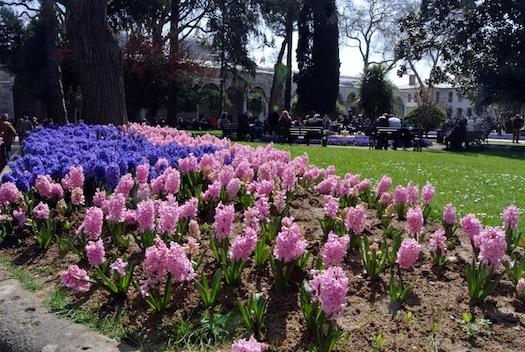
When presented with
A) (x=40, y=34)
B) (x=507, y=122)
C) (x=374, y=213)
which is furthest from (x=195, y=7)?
(x=507, y=122)

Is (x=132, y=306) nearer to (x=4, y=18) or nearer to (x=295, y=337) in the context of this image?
(x=295, y=337)

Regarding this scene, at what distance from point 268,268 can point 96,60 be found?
9.28 m

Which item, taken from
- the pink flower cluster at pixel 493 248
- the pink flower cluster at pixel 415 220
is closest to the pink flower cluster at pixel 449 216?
the pink flower cluster at pixel 415 220

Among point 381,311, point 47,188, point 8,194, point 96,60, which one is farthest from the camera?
point 96,60

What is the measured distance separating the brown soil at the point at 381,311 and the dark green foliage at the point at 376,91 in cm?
3175

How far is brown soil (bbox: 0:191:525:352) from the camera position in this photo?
2.53 metres

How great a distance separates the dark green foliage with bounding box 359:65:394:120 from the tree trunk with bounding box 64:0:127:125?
Answer: 24.6 metres

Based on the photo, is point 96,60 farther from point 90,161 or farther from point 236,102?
point 236,102

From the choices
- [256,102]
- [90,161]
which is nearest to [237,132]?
[90,161]

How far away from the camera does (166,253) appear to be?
2729 millimetres

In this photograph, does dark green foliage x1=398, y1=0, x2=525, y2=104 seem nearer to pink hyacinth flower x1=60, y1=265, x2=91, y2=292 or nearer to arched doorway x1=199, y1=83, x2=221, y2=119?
arched doorway x1=199, y1=83, x2=221, y2=119

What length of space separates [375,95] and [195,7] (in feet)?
42.8

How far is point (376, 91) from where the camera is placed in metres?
34.3

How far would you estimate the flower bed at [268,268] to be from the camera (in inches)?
102
